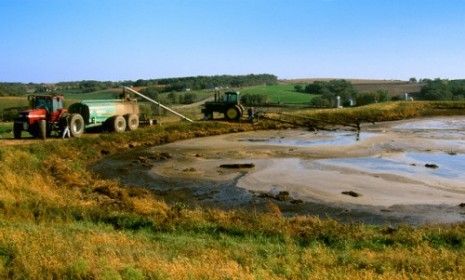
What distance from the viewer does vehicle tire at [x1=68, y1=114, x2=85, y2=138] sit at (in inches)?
1029

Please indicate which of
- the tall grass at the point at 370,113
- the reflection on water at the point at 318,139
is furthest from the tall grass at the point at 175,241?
the tall grass at the point at 370,113

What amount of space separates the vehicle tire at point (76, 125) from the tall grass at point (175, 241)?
6.34 metres

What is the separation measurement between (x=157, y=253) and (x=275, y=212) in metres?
5.84

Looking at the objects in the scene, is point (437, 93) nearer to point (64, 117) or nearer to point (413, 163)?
point (413, 163)

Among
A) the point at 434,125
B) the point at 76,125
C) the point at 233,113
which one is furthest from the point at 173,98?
the point at 76,125

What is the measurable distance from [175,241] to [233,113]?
1001 inches

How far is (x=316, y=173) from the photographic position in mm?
21109

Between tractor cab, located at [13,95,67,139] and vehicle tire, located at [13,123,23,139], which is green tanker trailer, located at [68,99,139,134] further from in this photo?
vehicle tire, located at [13,123,23,139]

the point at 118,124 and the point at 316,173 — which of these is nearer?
the point at 316,173

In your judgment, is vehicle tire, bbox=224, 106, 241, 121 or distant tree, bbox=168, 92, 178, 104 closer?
vehicle tire, bbox=224, 106, 241, 121

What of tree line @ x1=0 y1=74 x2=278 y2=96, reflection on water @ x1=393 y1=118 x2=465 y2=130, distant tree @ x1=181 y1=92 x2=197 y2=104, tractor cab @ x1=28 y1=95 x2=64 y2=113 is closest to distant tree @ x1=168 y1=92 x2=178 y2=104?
distant tree @ x1=181 y1=92 x2=197 y2=104

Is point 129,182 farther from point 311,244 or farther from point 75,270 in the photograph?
point 75,270

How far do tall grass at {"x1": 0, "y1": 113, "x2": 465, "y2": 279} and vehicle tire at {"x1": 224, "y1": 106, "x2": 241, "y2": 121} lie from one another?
17.8 meters

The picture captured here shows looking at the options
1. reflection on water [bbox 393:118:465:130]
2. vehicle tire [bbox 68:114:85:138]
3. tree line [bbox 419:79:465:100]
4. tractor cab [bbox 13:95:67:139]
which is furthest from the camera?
tree line [bbox 419:79:465:100]
